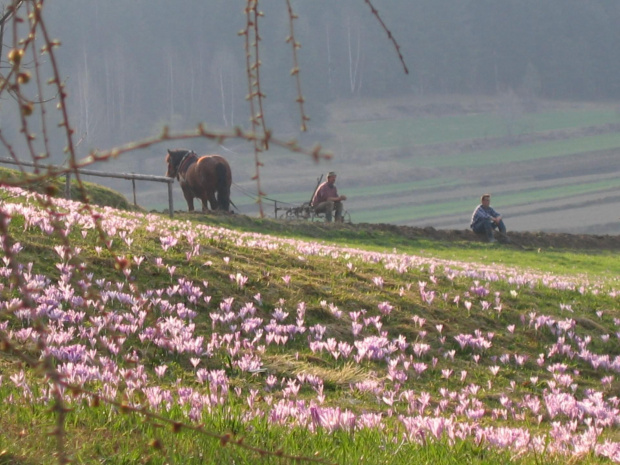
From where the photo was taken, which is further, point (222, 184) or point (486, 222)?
point (486, 222)

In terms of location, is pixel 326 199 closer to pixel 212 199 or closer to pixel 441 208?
pixel 212 199

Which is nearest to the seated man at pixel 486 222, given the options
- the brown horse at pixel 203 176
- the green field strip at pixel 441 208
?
the brown horse at pixel 203 176

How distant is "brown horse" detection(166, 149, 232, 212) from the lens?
32000 mm

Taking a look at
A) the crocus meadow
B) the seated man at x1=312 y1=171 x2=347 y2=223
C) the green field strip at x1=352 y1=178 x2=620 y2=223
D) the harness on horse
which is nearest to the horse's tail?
the harness on horse

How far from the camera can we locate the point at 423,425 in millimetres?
4609

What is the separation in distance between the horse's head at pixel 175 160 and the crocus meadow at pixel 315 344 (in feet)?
64.3

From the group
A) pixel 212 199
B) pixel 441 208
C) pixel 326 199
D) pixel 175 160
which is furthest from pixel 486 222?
pixel 441 208

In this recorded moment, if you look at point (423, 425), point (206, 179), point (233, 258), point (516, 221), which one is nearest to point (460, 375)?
point (423, 425)

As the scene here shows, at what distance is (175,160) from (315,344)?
2676 cm

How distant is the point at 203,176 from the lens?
3222cm

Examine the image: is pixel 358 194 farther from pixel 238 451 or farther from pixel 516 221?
pixel 238 451

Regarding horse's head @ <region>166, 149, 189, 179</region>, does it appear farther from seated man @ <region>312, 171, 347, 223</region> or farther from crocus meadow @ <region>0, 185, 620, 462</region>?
crocus meadow @ <region>0, 185, 620, 462</region>

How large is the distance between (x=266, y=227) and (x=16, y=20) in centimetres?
2844

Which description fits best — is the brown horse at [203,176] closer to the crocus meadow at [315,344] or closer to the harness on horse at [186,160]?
the harness on horse at [186,160]
